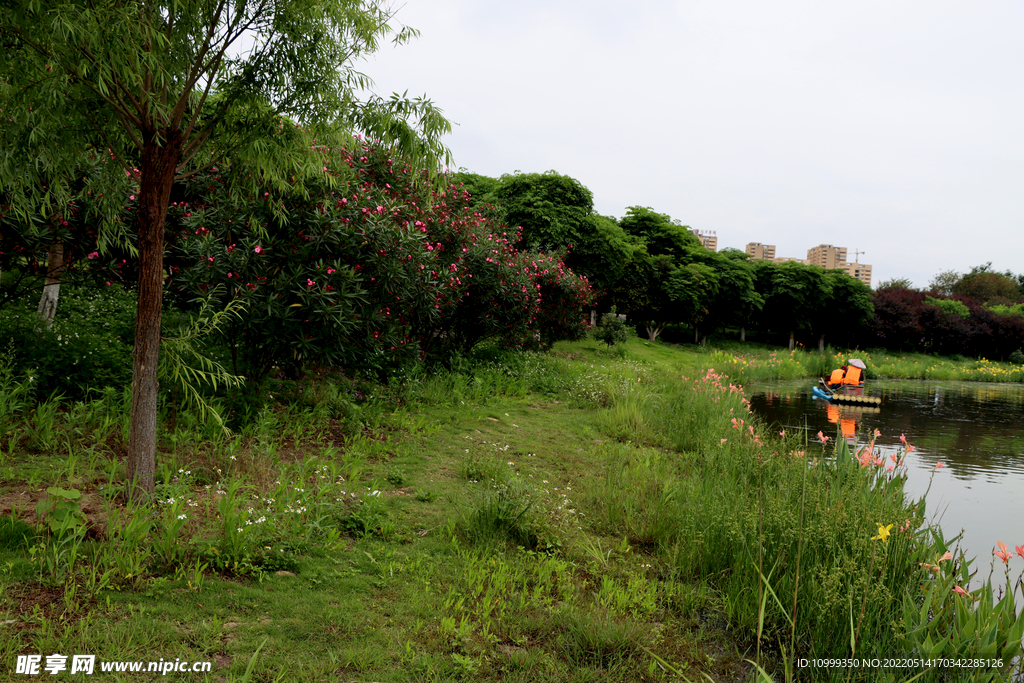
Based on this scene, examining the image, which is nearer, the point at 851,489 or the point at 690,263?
the point at 851,489

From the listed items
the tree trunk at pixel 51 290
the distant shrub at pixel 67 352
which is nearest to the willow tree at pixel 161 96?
the distant shrub at pixel 67 352

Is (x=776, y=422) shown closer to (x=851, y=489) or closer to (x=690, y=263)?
(x=851, y=489)

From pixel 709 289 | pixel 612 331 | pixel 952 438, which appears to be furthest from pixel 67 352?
pixel 709 289

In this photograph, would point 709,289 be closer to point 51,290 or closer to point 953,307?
point 953,307

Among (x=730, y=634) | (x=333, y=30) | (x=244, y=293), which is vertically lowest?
(x=730, y=634)

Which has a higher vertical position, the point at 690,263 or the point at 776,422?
the point at 690,263

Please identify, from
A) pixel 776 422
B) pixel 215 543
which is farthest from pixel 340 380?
pixel 776 422

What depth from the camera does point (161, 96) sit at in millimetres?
4301

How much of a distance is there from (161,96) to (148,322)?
64.6 inches

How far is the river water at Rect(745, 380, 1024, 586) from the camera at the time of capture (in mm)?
6898

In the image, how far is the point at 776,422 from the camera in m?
12.7

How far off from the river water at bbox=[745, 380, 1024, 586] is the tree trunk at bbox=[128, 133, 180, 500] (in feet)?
18.4

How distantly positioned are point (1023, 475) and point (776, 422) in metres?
4.04

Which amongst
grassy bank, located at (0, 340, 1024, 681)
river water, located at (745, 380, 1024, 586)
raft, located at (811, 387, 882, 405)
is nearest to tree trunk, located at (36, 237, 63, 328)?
grassy bank, located at (0, 340, 1024, 681)
